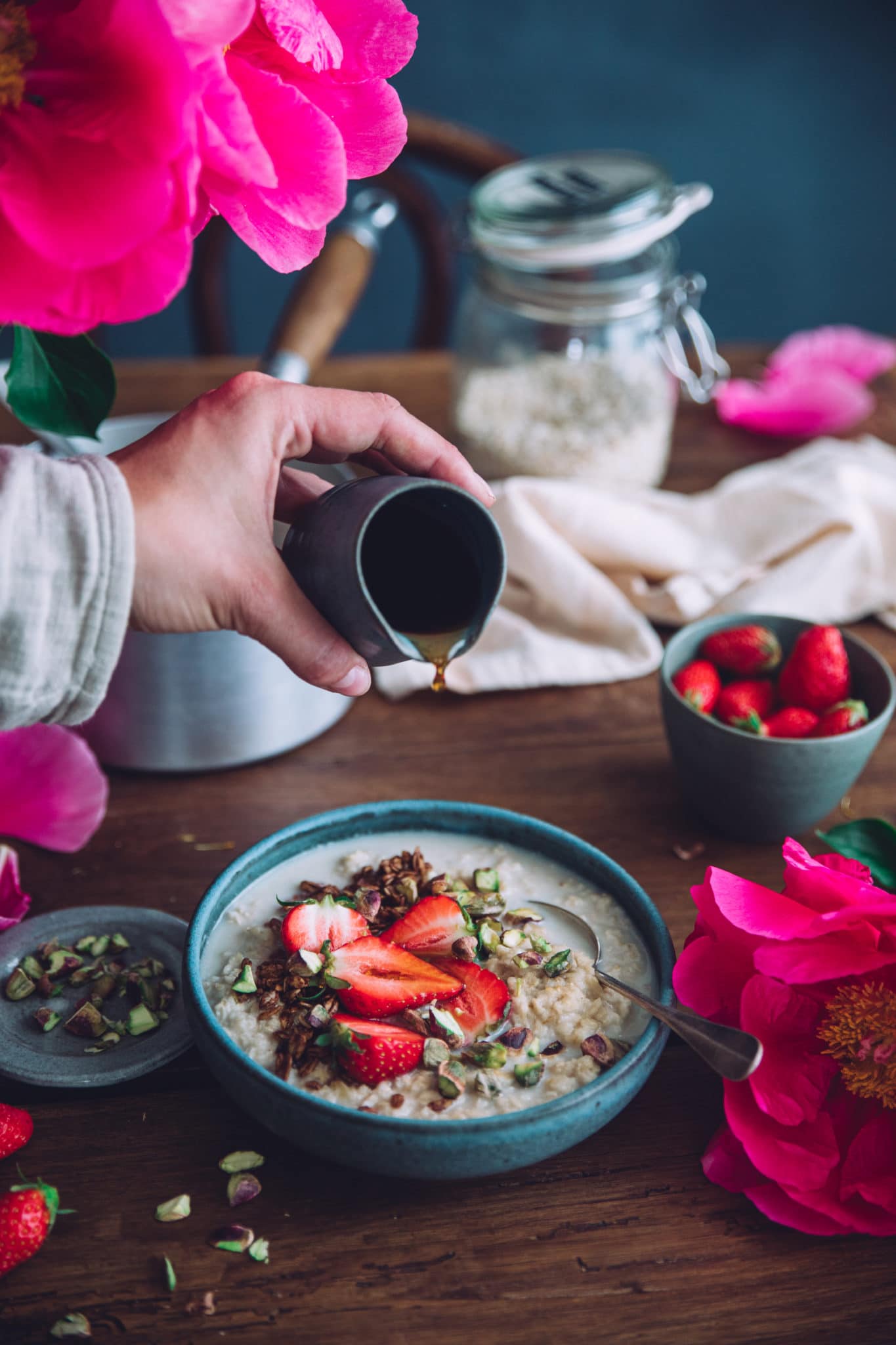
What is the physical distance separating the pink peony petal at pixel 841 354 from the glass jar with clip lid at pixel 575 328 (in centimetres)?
28

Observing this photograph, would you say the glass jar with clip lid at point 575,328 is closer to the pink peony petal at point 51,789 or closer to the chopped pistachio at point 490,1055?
the pink peony petal at point 51,789

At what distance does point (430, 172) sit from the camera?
248cm

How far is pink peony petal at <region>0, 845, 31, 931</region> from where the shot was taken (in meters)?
0.74

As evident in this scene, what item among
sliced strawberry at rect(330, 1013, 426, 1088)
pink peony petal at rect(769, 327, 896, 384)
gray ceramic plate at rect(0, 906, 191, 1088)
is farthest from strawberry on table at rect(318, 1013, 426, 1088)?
pink peony petal at rect(769, 327, 896, 384)

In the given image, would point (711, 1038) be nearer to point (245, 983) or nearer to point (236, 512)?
point (245, 983)

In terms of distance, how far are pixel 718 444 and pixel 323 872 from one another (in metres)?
0.86

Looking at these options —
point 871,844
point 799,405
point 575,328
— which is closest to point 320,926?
point 871,844

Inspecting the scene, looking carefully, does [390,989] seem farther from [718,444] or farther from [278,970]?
[718,444]

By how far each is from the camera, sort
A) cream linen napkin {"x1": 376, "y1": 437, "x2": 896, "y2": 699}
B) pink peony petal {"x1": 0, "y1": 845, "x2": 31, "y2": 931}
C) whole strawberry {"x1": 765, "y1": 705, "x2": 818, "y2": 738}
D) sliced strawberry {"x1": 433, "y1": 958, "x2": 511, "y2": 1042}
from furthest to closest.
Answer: cream linen napkin {"x1": 376, "y1": 437, "x2": 896, "y2": 699}, whole strawberry {"x1": 765, "y1": 705, "x2": 818, "y2": 738}, pink peony petal {"x1": 0, "y1": 845, "x2": 31, "y2": 931}, sliced strawberry {"x1": 433, "y1": 958, "x2": 511, "y2": 1042}

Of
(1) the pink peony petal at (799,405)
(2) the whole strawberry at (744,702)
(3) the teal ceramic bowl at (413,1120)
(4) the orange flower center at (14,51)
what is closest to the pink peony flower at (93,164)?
Result: (4) the orange flower center at (14,51)

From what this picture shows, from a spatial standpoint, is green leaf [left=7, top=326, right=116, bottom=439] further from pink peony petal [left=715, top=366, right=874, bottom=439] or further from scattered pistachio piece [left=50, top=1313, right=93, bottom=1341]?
pink peony petal [left=715, top=366, right=874, bottom=439]

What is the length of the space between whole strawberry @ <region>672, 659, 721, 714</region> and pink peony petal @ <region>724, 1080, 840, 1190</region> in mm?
321

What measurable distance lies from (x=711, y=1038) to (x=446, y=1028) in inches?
5.4

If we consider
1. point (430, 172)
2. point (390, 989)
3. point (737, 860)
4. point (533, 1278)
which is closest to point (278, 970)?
point (390, 989)
